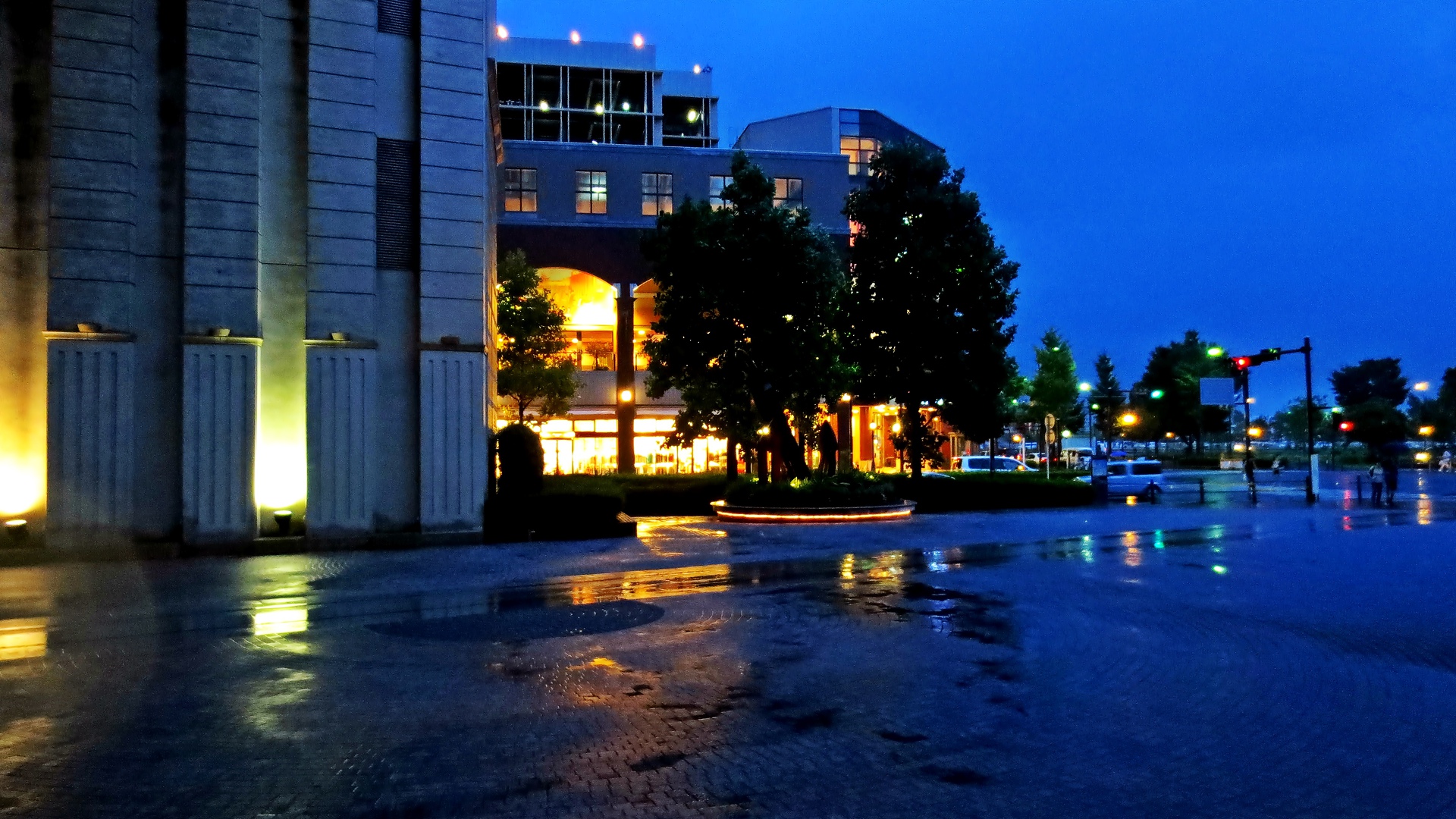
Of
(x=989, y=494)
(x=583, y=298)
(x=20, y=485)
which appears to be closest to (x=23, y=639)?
(x=20, y=485)

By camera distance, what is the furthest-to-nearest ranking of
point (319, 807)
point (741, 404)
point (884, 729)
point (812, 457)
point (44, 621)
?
point (812, 457), point (741, 404), point (44, 621), point (884, 729), point (319, 807)

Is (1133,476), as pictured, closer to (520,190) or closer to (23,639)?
(520,190)

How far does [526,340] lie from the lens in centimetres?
3578

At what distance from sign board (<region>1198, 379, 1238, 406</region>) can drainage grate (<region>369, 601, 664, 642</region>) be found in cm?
3909

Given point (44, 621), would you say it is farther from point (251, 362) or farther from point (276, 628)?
point (251, 362)

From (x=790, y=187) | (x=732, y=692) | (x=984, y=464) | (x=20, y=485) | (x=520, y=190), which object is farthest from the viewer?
(x=984, y=464)

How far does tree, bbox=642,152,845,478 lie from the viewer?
26.6 m

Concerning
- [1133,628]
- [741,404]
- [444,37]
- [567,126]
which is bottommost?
[1133,628]

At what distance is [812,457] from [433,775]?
36.7 meters

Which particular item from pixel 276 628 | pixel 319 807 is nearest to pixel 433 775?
pixel 319 807

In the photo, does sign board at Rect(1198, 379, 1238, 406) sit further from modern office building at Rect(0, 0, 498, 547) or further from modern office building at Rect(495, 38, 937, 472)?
modern office building at Rect(0, 0, 498, 547)

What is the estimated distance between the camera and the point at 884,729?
639 centimetres

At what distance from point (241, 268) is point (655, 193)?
31.3 metres

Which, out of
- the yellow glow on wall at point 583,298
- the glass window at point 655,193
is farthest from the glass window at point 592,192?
the yellow glow on wall at point 583,298
